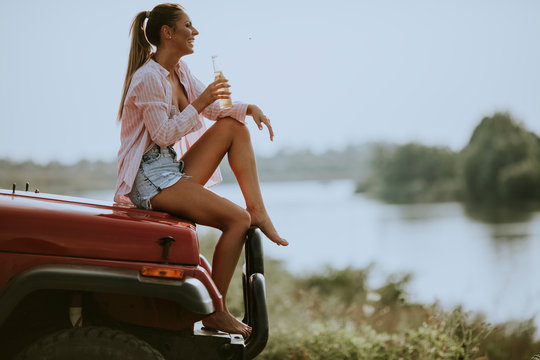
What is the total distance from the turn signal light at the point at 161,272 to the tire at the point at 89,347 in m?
0.26

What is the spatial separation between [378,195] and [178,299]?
32958 millimetres

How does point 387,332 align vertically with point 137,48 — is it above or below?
below

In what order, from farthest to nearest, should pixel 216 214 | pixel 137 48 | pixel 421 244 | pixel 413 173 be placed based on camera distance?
pixel 413 173
pixel 421 244
pixel 137 48
pixel 216 214

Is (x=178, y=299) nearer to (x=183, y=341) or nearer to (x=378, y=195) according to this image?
(x=183, y=341)

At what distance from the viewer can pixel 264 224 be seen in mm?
3266

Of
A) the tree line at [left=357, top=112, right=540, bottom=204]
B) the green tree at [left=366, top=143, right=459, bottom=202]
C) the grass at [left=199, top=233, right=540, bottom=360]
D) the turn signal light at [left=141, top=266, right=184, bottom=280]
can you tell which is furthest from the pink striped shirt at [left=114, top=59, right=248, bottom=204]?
the green tree at [left=366, top=143, right=459, bottom=202]

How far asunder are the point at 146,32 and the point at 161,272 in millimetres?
1512

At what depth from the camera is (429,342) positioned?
440 centimetres

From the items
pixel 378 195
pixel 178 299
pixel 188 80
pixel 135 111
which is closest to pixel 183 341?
pixel 178 299

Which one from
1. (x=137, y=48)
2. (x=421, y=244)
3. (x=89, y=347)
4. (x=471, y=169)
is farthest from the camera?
(x=471, y=169)

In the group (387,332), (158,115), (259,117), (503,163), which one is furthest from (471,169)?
(158,115)

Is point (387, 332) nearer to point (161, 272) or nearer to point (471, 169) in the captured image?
point (161, 272)

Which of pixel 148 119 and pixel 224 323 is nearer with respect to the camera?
pixel 224 323

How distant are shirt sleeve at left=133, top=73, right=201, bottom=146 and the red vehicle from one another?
0.46 m
